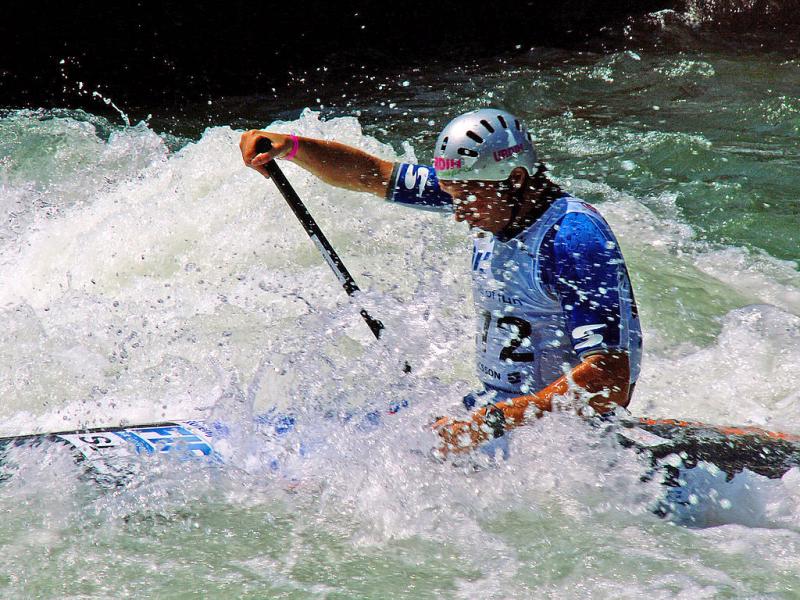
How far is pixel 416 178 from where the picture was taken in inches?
132

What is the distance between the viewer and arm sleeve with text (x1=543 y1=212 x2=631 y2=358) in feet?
8.09

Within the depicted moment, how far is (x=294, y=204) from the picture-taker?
3.73 metres

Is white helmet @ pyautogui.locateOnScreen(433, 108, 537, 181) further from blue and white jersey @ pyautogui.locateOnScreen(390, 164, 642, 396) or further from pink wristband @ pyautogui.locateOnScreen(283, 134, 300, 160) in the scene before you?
pink wristband @ pyautogui.locateOnScreen(283, 134, 300, 160)

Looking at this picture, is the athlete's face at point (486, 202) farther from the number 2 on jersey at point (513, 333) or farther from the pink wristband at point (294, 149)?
the pink wristband at point (294, 149)

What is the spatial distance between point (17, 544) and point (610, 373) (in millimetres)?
1910

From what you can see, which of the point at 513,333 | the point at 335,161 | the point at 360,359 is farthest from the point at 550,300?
the point at 335,161

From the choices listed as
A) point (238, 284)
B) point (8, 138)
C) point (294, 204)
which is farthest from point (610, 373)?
point (8, 138)

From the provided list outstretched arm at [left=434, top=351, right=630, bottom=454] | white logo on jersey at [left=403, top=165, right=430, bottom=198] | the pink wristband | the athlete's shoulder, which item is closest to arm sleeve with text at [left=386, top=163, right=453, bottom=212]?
white logo on jersey at [left=403, top=165, right=430, bottom=198]

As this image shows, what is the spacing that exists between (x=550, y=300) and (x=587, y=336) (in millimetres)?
244

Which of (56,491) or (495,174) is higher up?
(495,174)

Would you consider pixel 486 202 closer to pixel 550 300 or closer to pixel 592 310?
pixel 550 300

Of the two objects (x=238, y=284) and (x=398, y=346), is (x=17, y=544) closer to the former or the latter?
(x=398, y=346)

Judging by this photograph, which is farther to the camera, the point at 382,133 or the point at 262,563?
the point at 382,133

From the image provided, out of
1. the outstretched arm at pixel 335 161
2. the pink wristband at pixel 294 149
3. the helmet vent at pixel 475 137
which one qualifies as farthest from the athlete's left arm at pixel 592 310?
the pink wristband at pixel 294 149
